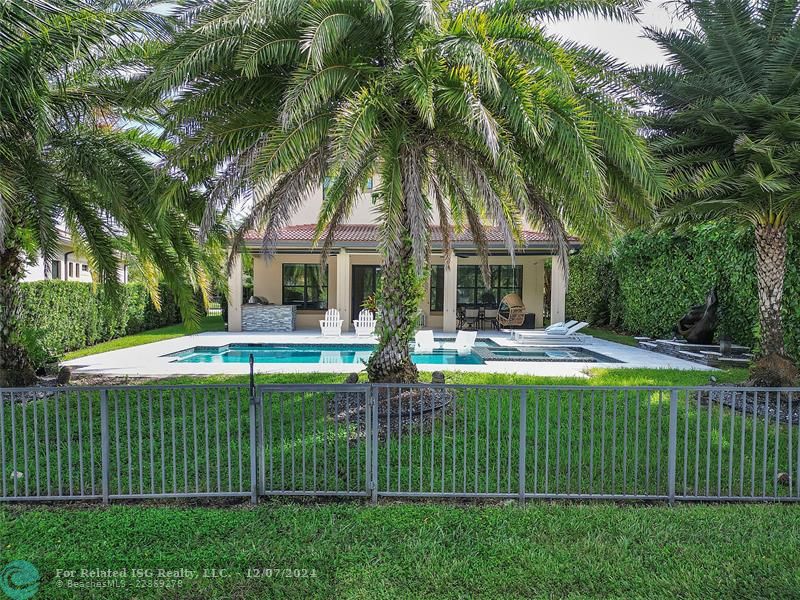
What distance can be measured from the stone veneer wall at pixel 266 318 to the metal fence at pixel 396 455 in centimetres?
1234

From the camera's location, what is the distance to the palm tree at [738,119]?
7060 millimetres

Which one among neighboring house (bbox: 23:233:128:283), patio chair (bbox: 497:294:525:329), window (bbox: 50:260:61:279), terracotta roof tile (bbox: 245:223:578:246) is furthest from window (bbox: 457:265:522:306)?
window (bbox: 50:260:61:279)

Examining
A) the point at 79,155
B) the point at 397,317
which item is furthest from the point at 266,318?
the point at 397,317

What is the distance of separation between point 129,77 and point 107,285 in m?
3.85

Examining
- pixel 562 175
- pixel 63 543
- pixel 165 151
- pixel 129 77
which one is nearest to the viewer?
pixel 63 543

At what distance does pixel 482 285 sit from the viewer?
23.6 meters

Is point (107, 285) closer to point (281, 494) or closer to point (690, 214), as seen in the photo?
point (281, 494)

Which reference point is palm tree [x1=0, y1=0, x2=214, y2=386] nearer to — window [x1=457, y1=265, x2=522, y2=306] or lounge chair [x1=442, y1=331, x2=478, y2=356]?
lounge chair [x1=442, y1=331, x2=478, y2=356]

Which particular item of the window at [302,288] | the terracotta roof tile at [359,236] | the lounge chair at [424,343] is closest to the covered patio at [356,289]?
the window at [302,288]

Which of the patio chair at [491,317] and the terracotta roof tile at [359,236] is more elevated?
the terracotta roof tile at [359,236]

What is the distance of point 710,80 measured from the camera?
7.81 m

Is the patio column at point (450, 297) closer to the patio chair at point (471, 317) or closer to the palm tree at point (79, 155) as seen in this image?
the patio chair at point (471, 317)

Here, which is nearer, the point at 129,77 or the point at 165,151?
the point at 129,77

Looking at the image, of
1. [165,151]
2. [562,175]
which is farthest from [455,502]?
[165,151]
